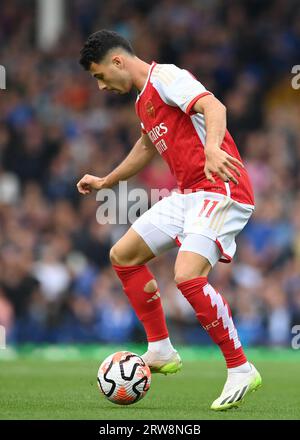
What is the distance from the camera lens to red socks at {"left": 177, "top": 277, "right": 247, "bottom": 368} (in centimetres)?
683

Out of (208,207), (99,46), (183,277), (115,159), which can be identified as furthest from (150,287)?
(115,159)

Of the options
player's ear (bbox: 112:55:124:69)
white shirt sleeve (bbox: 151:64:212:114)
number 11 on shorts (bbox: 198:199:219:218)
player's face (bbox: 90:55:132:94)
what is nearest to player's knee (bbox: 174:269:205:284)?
number 11 on shorts (bbox: 198:199:219:218)

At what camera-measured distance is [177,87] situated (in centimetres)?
697

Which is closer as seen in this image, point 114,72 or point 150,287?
point 114,72

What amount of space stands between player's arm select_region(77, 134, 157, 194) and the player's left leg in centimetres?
110

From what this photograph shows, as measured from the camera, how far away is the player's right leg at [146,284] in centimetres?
744

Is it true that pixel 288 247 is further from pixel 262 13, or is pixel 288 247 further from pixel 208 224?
pixel 208 224

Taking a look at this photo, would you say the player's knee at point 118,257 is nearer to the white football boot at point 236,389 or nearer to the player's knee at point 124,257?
the player's knee at point 124,257

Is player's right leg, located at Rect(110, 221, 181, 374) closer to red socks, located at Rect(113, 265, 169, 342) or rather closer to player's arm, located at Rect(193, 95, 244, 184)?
red socks, located at Rect(113, 265, 169, 342)

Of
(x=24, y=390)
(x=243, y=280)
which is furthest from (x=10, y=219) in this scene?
(x=24, y=390)

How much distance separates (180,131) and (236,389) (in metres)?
1.65

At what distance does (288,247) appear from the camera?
14758 mm

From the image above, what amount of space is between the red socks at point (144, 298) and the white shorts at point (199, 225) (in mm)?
212

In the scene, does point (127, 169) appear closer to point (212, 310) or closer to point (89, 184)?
point (89, 184)
